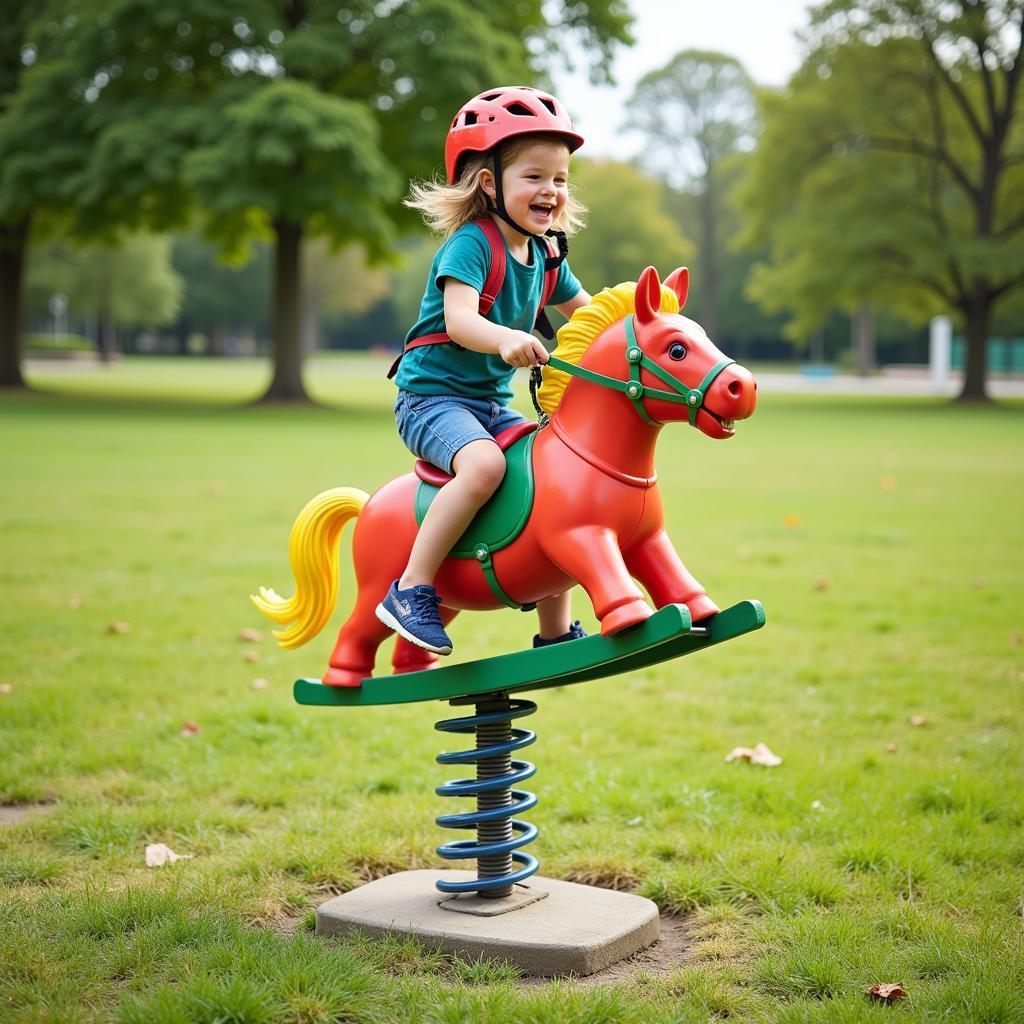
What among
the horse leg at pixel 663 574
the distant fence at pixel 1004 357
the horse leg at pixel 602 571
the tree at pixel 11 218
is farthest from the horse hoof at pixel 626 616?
the distant fence at pixel 1004 357

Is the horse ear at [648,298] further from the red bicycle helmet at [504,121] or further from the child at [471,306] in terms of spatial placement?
the red bicycle helmet at [504,121]

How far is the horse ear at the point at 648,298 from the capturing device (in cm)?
339

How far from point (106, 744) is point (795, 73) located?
36.5 meters

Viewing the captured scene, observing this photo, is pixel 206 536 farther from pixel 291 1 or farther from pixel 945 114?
pixel 945 114

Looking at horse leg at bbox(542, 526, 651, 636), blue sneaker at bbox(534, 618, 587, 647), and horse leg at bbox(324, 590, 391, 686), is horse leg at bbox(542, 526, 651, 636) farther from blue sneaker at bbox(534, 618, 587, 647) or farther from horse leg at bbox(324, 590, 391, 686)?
horse leg at bbox(324, 590, 391, 686)

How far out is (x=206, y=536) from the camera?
1125 cm

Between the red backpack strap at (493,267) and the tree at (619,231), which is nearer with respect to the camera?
the red backpack strap at (493,267)

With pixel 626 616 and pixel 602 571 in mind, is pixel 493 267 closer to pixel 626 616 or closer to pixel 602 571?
pixel 602 571

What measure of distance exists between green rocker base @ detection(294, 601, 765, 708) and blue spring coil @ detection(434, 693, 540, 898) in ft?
0.53

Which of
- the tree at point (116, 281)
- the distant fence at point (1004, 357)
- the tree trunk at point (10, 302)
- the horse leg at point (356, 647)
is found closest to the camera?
the horse leg at point (356, 647)

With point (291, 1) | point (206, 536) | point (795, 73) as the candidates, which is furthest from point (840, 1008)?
point (795, 73)

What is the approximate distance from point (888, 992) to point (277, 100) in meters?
24.1

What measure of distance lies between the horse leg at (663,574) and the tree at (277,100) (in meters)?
21.8

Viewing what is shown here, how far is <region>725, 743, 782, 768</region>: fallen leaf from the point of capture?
5.41 metres
